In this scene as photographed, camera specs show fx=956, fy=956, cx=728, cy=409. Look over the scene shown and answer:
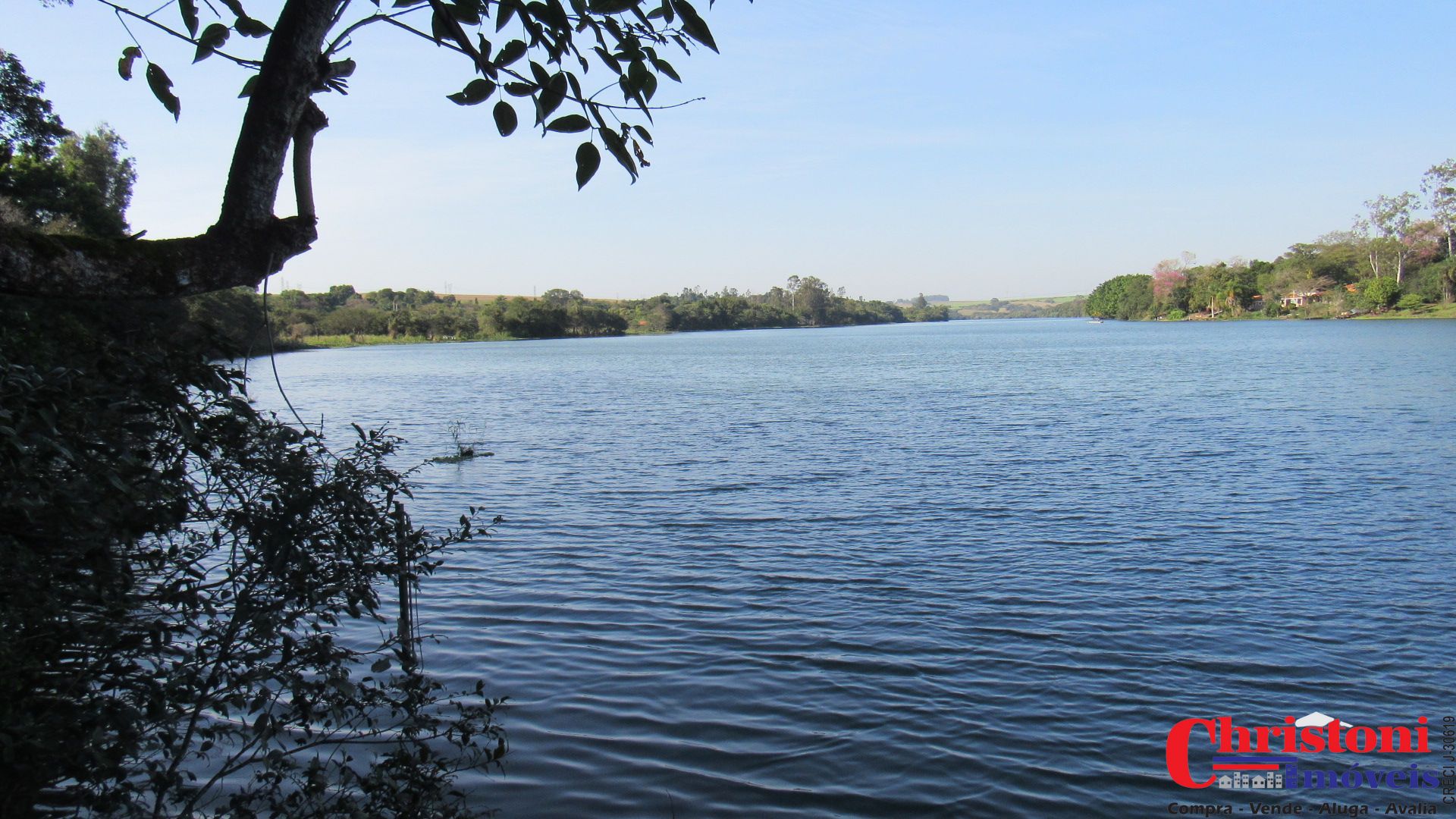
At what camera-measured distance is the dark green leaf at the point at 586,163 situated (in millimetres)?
2301

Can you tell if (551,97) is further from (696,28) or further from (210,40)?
(210,40)

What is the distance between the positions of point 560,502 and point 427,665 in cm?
833

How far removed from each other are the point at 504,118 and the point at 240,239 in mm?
811

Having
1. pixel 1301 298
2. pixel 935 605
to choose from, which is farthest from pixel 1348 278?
pixel 935 605

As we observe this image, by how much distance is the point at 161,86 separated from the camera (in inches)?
110

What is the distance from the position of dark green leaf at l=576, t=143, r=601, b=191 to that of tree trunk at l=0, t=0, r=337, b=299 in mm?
812

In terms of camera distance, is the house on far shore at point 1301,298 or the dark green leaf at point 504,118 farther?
the house on far shore at point 1301,298

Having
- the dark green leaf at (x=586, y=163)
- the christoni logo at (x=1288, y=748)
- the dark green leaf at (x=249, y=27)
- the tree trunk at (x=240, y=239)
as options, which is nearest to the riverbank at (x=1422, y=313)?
the christoni logo at (x=1288, y=748)

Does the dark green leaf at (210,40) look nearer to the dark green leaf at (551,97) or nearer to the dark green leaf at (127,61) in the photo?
the dark green leaf at (127,61)

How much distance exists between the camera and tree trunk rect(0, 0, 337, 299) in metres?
2.45

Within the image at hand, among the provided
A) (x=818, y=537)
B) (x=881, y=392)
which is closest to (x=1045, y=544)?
(x=818, y=537)

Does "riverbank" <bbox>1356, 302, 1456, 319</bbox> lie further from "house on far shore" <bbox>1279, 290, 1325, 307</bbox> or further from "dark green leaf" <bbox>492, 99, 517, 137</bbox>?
"dark green leaf" <bbox>492, 99, 517, 137</bbox>

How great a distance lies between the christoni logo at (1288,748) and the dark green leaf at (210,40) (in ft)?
22.6

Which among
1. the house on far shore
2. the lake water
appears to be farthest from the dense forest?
the lake water
